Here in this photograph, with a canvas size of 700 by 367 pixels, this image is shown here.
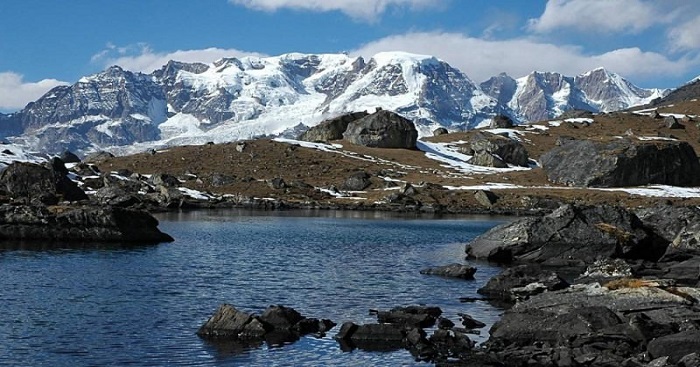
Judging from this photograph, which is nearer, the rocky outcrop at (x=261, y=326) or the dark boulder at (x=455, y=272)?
the rocky outcrop at (x=261, y=326)

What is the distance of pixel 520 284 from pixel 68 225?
46.4 meters

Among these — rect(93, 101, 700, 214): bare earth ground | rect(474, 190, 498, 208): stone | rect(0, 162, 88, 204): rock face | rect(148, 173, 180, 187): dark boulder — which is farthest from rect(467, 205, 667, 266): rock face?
rect(148, 173, 180, 187): dark boulder

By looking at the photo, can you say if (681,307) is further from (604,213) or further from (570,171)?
(570,171)

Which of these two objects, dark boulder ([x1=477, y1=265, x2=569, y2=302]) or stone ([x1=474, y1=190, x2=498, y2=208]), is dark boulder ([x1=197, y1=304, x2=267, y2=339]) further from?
stone ([x1=474, y1=190, x2=498, y2=208])

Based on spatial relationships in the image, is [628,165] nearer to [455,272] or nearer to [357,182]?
[357,182]

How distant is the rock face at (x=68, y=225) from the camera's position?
2950 inches

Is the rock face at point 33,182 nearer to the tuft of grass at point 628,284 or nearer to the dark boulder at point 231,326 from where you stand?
the dark boulder at point 231,326

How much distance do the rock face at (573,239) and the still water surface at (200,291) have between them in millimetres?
4062

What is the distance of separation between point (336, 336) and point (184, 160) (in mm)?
159250

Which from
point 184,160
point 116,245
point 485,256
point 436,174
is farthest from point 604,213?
point 184,160

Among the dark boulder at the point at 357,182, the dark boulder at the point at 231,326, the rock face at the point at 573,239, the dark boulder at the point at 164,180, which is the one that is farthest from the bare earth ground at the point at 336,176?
the dark boulder at the point at 231,326

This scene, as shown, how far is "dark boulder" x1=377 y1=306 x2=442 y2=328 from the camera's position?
38.7 metres

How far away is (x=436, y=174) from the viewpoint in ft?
605

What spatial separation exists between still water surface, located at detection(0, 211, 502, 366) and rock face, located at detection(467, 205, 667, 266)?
406cm
